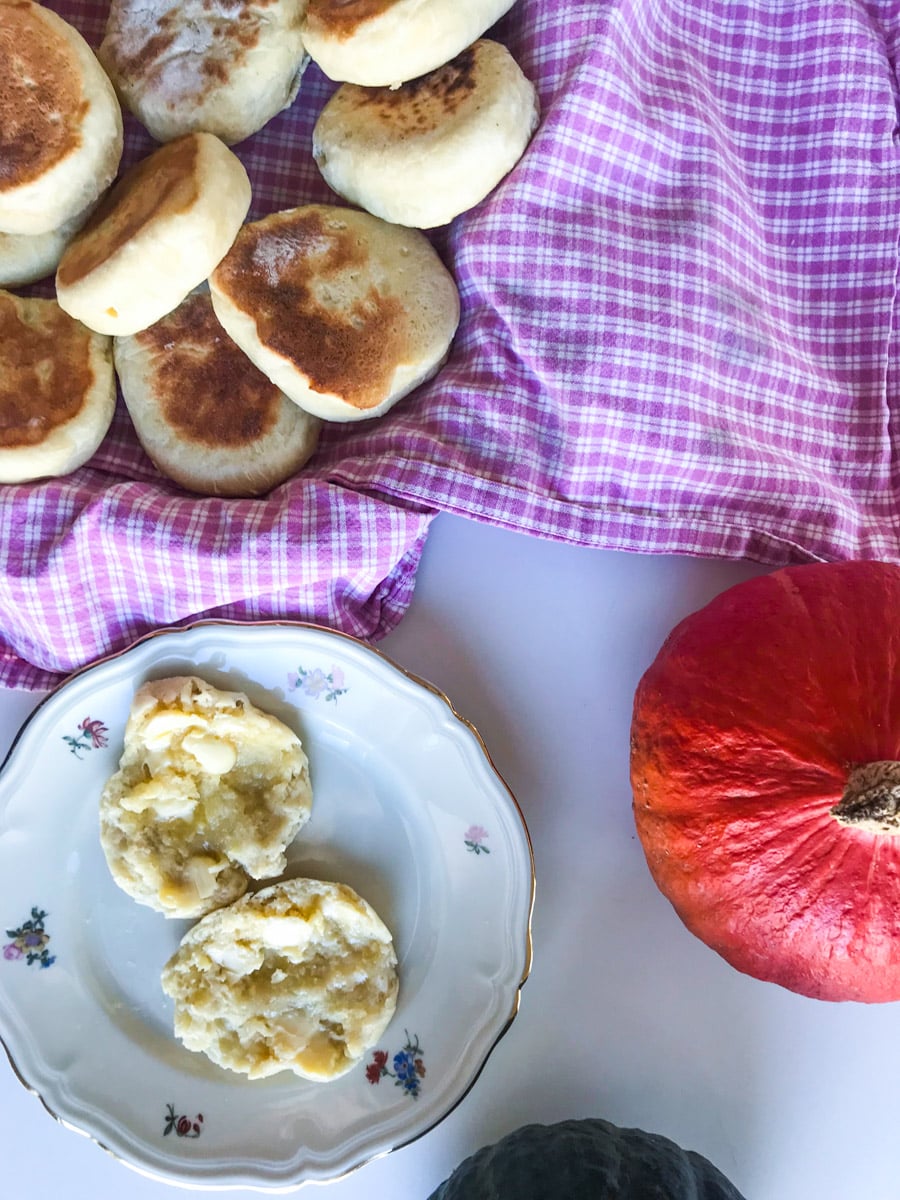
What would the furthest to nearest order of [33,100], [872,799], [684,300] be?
[684,300] → [33,100] → [872,799]

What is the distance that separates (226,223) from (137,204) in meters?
0.09

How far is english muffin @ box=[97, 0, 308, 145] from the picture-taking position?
37.8 inches

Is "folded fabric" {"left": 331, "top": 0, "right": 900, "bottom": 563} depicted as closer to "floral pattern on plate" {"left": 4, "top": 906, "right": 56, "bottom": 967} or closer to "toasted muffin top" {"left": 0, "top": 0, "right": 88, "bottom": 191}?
"toasted muffin top" {"left": 0, "top": 0, "right": 88, "bottom": 191}

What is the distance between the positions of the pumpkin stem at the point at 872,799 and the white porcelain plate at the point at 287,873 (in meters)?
0.36

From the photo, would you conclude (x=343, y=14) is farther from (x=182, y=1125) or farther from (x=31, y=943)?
(x=182, y=1125)

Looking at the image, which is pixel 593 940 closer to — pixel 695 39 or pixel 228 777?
pixel 228 777

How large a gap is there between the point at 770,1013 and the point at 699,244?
907 millimetres

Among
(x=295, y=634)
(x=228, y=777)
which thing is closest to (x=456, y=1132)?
(x=228, y=777)

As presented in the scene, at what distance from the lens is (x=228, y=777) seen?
106 cm

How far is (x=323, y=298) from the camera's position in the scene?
3.23 ft

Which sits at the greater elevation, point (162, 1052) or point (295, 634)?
point (295, 634)

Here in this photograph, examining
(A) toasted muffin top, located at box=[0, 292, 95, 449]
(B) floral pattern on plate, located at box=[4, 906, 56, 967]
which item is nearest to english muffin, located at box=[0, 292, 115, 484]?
(A) toasted muffin top, located at box=[0, 292, 95, 449]

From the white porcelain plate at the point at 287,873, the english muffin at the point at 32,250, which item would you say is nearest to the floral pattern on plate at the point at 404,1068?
the white porcelain plate at the point at 287,873

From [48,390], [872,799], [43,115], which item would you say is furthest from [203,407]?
[872,799]
